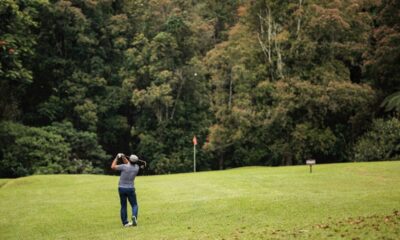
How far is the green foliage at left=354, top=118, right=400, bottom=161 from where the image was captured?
117 ft

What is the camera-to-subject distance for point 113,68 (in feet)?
164

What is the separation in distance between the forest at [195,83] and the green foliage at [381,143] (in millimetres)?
100

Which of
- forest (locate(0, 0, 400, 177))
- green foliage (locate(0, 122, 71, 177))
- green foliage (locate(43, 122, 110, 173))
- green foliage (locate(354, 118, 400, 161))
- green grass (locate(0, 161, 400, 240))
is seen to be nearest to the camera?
green grass (locate(0, 161, 400, 240))

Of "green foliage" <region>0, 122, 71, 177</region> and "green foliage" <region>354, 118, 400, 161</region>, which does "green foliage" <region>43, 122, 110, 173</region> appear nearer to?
"green foliage" <region>0, 122, 71, 177</region>

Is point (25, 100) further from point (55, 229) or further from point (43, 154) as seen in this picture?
point (55, 229)

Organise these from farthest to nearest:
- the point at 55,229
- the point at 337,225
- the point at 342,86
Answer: the point at 342,86, the point at 55,229, the point at 337,225

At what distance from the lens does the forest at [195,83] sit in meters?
37.5

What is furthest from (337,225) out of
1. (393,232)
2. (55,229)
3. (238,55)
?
(238,55)

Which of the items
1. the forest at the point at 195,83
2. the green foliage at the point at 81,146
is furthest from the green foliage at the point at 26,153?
the green foliage at the point at 81,146

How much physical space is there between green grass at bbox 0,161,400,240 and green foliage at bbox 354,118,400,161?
32.1 ft

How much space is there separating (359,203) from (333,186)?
471 cm

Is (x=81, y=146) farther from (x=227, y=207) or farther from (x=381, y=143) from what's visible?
(x=227, y=207)

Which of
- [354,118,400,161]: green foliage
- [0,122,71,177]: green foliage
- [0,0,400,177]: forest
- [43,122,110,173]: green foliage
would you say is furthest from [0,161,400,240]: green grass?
[43,122,110,173]: green foliage

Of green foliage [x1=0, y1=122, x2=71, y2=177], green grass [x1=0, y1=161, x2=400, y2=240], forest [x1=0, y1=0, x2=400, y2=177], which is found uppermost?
forest [x1=0, y1=0, x2=400, y2=177]
